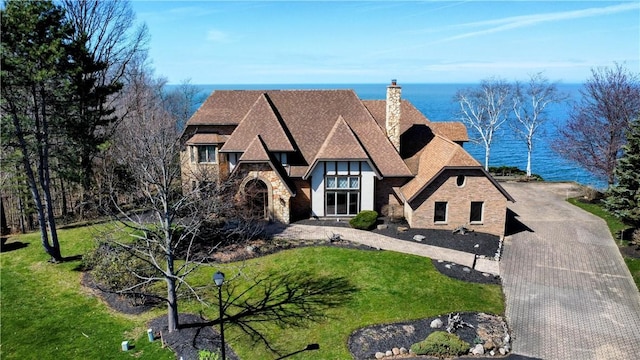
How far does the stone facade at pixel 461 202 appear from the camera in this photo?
2647 centimetres

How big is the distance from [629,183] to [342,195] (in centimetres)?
1739

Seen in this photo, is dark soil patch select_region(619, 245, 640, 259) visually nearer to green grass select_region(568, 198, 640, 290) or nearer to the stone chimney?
green grass select_region(568, 198, 640, 290)

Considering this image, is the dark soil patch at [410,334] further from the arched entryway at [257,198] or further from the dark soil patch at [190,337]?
the arched entryway at [257,198]

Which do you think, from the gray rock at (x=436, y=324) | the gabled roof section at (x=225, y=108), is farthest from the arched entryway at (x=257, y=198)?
the gray rock at (x=436, y=324)

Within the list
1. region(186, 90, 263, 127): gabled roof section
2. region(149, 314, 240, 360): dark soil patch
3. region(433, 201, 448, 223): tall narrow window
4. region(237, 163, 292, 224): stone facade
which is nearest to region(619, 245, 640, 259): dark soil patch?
region(433, 201, 448, 223): tall narrow window

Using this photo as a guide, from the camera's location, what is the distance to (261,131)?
29781mm

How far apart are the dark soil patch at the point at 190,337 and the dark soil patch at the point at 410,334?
4.72 m

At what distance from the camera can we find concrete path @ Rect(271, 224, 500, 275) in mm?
23056

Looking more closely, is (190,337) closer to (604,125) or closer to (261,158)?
(261,158)

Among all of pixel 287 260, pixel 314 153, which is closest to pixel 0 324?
pixel 287 260

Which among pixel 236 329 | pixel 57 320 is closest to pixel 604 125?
pixel 236 329

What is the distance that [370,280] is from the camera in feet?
69.2

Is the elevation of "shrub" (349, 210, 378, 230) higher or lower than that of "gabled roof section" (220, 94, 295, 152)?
lower

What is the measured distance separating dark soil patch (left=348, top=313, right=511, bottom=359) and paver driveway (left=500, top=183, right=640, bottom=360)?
77 cm
